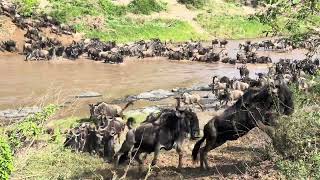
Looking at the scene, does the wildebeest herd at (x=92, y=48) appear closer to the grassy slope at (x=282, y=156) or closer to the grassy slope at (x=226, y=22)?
the grassy slope at (x=226, y=22)

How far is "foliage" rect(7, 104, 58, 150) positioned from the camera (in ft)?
24.6

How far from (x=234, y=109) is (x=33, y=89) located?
57.3ft

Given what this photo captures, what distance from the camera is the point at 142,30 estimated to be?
51.4m

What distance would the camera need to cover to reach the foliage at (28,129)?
751 cm

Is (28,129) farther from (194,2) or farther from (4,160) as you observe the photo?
(194,2)

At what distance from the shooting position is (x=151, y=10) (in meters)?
56.4

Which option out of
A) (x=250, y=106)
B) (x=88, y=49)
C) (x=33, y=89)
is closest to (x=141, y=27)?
(x=88, y=49)

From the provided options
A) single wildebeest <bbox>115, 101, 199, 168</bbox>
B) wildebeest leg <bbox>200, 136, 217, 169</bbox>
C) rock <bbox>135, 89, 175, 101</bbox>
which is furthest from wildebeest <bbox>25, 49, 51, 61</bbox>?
wildebeest leg <bbox>200, 136, 217, 169</bbox>

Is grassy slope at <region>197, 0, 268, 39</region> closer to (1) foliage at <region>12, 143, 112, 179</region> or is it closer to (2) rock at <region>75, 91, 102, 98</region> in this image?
(2) rock at <region>75, 91, 102, 98</region>

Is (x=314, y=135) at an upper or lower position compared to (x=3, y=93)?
upper

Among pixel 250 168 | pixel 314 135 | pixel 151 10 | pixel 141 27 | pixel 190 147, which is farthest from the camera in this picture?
pixel 151 10

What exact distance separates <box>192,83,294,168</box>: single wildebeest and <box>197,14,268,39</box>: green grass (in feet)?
147

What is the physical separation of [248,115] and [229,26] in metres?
47.7

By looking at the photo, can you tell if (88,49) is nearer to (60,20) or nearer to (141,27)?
(60,20)
